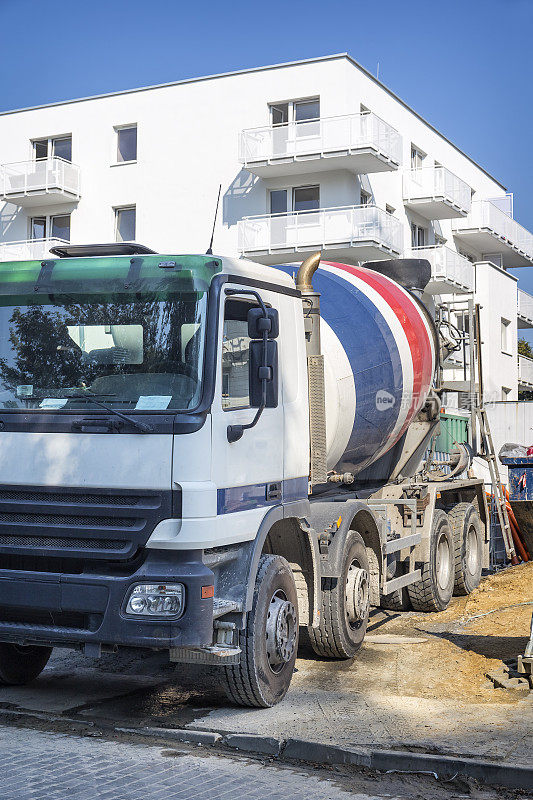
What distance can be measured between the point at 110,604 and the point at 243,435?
1.38 metres

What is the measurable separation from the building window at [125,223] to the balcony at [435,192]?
9.27 metres

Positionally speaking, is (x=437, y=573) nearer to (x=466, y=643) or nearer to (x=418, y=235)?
(x=466, y=643)

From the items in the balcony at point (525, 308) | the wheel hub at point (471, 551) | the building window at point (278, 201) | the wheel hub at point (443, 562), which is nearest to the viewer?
the wheel hub at point (443, 562)

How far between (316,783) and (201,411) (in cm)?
223

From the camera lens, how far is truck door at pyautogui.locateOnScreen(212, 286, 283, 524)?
6145mm

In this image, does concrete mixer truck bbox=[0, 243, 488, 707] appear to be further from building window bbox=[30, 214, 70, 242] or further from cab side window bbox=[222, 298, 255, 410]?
building window bbox=[30, 214, 70, 242]

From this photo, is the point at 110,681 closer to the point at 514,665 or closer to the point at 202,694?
the point at 202,694

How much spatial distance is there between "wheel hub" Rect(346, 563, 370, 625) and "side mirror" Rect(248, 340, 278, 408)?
241 centimetres

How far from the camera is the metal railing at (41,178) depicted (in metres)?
32.6

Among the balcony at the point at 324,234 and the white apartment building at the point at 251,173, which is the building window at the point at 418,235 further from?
the balcony at the point at 324,234

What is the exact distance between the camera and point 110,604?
5.93 m

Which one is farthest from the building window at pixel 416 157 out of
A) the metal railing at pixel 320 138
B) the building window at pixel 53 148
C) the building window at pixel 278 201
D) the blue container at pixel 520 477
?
the blue container at pixel 520 477

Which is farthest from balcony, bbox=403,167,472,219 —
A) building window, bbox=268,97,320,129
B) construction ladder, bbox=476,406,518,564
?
construction ladder, bbox=476,406,518,564

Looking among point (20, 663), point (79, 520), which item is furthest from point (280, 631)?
point (20, 663)
